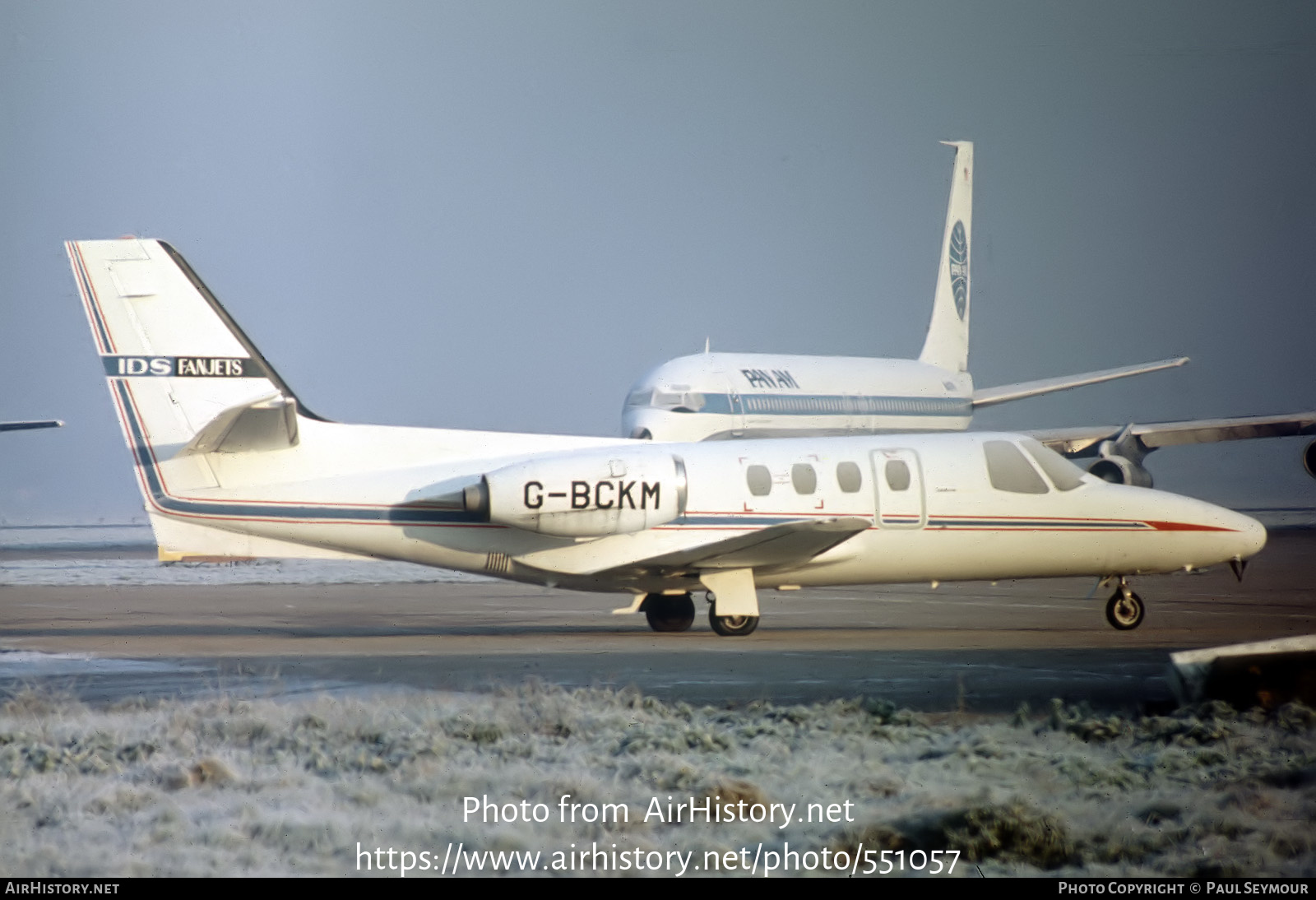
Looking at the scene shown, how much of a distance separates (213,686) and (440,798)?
482 centimetres

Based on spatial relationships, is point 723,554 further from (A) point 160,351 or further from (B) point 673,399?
(B) point 673,399

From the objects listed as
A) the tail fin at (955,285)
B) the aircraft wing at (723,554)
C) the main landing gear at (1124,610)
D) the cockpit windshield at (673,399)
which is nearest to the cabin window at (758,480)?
the aircraft wing at (723,554)

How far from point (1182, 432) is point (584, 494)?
55.7 feet

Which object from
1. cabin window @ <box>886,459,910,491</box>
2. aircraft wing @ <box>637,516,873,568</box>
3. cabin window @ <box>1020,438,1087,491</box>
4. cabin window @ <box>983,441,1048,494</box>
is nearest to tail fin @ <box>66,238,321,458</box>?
aircraft wing @ <box>637,516,873,568</box>

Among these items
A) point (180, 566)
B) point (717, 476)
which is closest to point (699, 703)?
point (717, 476)

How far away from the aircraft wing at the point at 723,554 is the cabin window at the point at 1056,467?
7.60ft

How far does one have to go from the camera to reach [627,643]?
1572 centimetres

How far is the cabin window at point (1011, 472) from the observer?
56.2ft

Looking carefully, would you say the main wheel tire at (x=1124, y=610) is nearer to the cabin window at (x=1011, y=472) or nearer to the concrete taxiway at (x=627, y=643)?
the concrete taxiway at (x=627, y=643)

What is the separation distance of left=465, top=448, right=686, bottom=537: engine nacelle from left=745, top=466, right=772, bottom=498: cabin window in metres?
0.84

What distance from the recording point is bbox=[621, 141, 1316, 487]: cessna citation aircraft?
28.9 m

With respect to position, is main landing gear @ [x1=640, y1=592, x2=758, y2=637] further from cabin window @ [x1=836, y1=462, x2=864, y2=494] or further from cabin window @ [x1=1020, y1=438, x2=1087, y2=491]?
cabin window @ [x1=1020, y1=438, x2=1087, y2=491]
